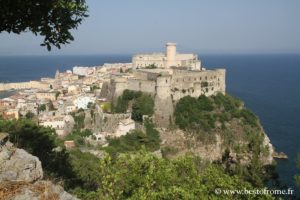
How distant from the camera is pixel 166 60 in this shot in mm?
38844

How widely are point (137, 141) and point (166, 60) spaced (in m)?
14.3

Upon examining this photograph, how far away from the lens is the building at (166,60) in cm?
3862

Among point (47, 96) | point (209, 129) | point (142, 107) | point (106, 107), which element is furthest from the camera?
point (47, 96)

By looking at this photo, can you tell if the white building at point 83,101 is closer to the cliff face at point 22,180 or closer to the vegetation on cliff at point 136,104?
the vegetation on cliff at point 136,104

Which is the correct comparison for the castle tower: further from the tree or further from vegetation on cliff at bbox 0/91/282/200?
the tree

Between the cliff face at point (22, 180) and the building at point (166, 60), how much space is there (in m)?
32.9

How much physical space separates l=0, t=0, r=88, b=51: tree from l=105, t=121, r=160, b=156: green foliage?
713 inches

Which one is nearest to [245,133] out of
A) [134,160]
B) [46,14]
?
[134,160]

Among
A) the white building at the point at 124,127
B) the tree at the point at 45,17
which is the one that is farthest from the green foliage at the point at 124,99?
the tree at the point at 45,17

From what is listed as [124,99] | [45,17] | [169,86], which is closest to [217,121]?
[169,86]

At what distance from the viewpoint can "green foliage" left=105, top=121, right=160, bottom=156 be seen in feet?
81.9

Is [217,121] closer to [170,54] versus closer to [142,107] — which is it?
[142,107]

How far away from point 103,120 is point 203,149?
7.00 m

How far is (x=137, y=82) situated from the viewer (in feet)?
99.7
